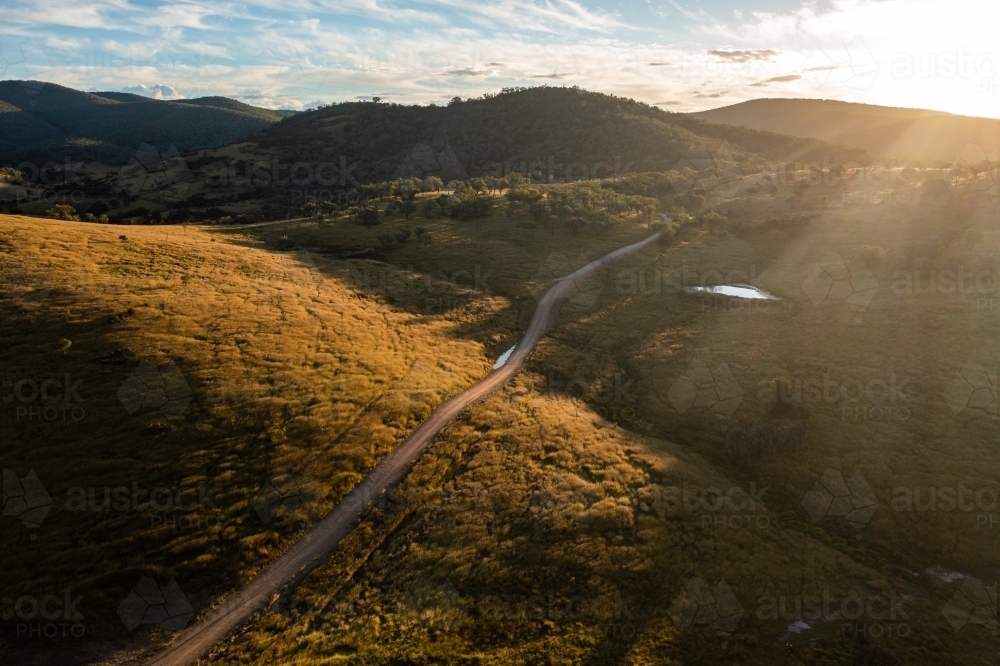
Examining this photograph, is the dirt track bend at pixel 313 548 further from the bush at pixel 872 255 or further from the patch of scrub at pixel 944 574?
the bush at pixel 872 255

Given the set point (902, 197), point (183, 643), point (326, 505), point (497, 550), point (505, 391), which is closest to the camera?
point (183, 643)

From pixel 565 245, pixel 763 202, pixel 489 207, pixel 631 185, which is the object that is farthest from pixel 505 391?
pixel 631 185

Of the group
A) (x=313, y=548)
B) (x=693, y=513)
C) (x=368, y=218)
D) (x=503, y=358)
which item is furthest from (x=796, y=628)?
(x=368, y=218)

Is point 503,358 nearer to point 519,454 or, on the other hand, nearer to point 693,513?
point 519,454

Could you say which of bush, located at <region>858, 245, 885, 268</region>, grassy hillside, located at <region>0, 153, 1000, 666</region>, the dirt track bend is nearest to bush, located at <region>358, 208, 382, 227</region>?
grassy hillside, located at <region>0, 153, 1000, 666</region>

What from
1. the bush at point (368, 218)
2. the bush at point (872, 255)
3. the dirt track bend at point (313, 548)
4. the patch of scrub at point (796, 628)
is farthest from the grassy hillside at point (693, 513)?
the bush at point (368, 218)

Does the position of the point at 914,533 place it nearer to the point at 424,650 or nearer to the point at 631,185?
the point at 424,650

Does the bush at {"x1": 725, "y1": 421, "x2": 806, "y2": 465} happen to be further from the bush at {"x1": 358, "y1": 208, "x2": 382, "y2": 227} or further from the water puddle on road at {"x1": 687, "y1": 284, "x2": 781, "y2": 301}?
the bush at {"x1": 358, "y1": 208, "x2": 382, "y2": 227}
